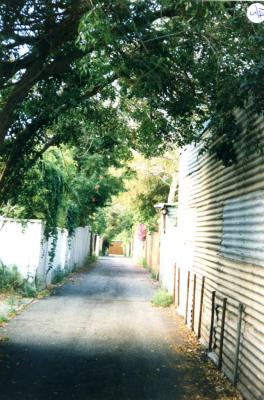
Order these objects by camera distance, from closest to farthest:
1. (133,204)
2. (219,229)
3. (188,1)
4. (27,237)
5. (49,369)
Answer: (188,1) → (49,369) → (219,229) → (27,237) → (133,204)

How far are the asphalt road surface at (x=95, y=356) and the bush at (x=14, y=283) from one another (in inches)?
55.2

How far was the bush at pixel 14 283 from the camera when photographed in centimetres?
1767

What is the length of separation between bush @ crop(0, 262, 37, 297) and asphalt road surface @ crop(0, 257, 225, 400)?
140 cm

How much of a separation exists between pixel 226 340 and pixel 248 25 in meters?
4.95

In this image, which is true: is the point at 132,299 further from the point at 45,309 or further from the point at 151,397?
the point at 151,397

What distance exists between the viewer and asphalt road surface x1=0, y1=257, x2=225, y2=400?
7.80 m

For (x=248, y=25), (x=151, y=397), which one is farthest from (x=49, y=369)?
(x=248, y=25)

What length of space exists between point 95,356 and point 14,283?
339 inches

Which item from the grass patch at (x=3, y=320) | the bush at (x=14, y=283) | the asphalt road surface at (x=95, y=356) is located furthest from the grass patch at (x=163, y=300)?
the grass patch at (x=3, y=320)

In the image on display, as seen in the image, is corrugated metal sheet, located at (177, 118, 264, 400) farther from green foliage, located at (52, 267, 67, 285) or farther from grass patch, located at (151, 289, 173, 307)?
green foliage, located at (52, 267, 67, 285)

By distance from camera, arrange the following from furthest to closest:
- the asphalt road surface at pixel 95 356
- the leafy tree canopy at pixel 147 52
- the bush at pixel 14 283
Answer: the bush at pixel 14 283, the asphalt road surface at pixel 95 356, the leafy tree canopy at pixel 147 52

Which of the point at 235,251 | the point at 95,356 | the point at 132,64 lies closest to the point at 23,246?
the point at 95,356

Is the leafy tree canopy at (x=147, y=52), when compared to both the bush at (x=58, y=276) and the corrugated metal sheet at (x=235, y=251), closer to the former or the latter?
the corrugated metal sheet at (x=235, y=251)

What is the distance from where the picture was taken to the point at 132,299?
743 inches
